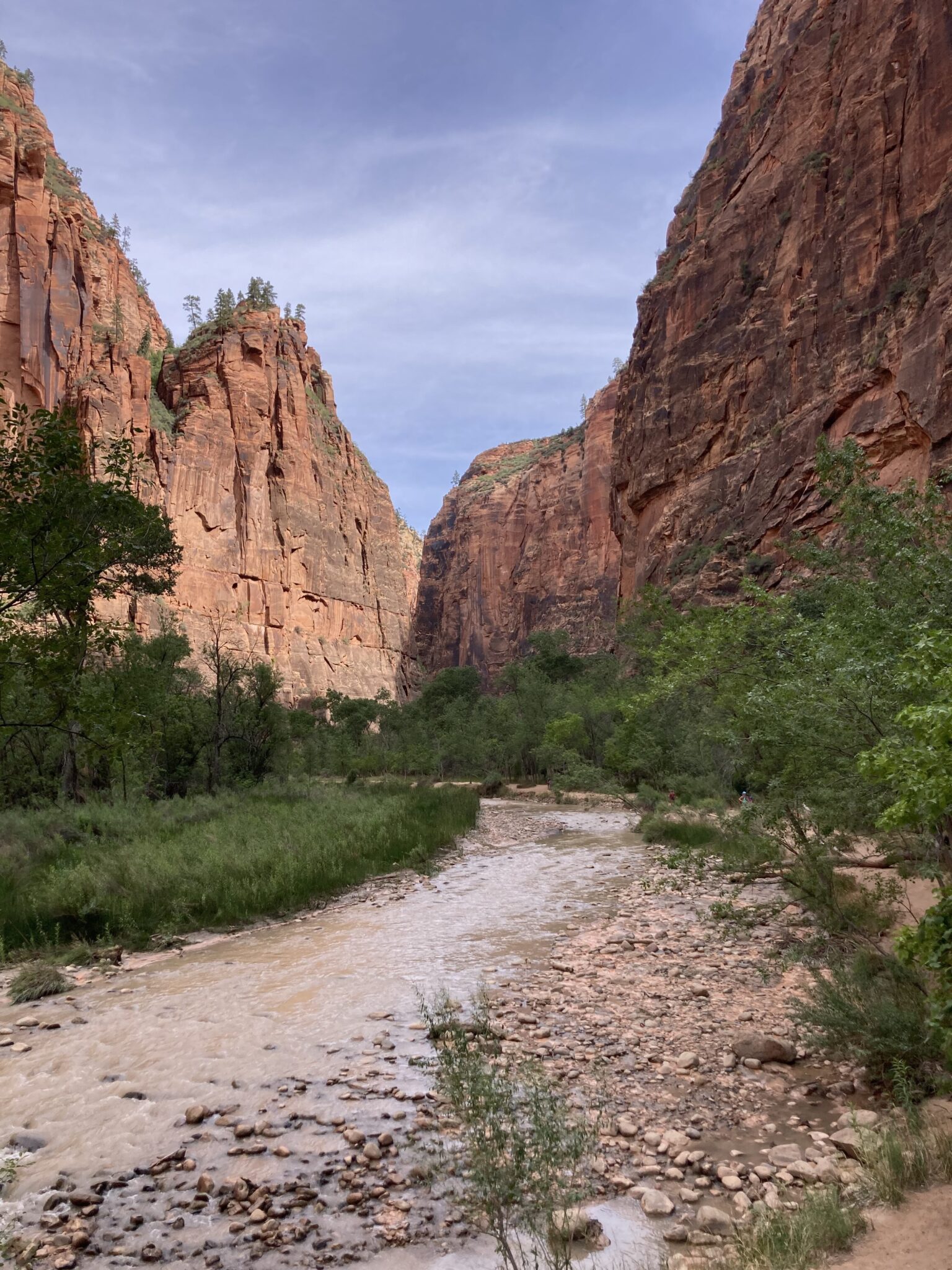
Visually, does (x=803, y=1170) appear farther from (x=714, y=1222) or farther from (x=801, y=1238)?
(x=801, y=1238)

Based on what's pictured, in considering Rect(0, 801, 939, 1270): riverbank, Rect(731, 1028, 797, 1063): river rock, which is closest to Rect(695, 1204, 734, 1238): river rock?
Rect(0, 801, 939, 1270): riverbank

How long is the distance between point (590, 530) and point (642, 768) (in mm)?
65609

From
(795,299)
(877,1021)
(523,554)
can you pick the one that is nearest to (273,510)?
(523,554)

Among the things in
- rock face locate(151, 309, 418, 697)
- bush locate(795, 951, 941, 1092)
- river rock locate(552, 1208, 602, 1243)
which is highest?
rock face locate(151, 309, 418, 697)

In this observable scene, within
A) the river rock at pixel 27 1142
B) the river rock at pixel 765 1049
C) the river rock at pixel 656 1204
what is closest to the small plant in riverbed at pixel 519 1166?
the river rock at pixel 656 1204

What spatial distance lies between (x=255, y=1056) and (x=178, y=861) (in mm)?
5760

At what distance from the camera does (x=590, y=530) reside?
89750mm

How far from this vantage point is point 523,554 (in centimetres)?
10081

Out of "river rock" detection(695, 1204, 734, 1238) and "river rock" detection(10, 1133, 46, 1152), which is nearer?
"river rock" detection(695, 1204, 734, 1238)

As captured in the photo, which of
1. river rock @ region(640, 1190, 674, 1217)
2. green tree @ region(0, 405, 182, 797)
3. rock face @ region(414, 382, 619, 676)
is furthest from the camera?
rock face @ region(414, 382, 619, 676)

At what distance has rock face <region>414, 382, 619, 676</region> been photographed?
8862 cm

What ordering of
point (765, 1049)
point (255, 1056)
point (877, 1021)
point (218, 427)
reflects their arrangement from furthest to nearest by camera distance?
point (218, 427)
point (255, 1056)
point (765, 1049)
point (877, 1021)

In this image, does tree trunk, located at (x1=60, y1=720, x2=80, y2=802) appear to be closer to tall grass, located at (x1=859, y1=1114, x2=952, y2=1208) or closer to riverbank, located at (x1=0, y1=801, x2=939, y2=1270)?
riverbank, located at (x1=0, y1=801, x2=939, y2=1270)

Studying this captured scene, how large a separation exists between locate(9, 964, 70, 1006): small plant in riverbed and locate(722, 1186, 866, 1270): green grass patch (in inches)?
264
